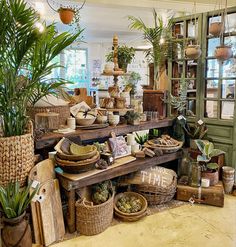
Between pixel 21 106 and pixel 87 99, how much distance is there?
142 centimetres

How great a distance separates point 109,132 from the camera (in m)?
2.87

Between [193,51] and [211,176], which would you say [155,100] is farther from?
[211,176]

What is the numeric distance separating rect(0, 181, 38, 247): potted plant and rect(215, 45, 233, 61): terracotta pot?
2.39 metres

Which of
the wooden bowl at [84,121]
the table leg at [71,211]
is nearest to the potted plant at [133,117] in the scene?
the wooden bowl at [84,121]

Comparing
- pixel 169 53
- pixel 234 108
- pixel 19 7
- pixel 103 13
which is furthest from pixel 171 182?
pixel 103 13

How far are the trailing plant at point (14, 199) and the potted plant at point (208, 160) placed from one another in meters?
1.85

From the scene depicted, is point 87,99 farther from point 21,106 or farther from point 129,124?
point 21,106

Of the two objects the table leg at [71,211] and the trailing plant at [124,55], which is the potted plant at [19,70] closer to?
the table leg at [71,211]

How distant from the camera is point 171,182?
2939 millimetres

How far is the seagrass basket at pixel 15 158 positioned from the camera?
2077 mm

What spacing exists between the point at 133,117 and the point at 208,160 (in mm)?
978

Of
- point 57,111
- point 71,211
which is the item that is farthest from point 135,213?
point 57,111

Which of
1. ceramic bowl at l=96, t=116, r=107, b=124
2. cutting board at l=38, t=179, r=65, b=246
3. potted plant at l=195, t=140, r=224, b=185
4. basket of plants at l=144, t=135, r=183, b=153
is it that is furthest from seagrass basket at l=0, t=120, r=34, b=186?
potted plant at l=195, t=140, r=224, b=185

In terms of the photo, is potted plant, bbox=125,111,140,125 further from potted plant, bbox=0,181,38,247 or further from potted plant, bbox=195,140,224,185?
potted plant, bbox=0,181,38,247
